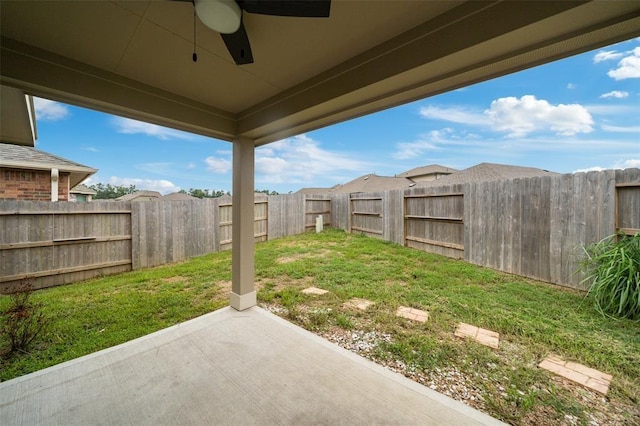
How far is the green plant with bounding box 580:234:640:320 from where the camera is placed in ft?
7.82

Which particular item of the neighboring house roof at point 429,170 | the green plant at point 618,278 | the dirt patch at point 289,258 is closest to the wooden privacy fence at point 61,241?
the dirt patch at point 289,258

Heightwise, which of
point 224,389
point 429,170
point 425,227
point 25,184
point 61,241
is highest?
point 429,170

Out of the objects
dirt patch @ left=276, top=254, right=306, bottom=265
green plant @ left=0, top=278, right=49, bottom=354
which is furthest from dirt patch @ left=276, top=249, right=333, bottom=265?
green plant @ left=0, top=278, right=49, bottom=354

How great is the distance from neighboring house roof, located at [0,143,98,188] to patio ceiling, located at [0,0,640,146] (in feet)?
12.3

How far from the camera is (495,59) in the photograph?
4.02ft

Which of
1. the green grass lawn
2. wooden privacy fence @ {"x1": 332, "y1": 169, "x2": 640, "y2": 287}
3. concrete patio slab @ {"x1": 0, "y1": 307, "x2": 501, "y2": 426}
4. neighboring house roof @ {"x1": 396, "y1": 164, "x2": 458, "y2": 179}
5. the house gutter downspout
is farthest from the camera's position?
neighboring house roof @ {"x1": 396, "y1": 164, "x2": 458, "y2": 179}

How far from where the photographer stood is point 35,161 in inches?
181

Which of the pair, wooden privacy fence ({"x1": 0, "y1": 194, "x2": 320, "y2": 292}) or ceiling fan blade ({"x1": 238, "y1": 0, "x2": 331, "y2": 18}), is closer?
ceiling fan blade ({"x1": 238, "y1": 0, "x2": 331, "y2": 18})

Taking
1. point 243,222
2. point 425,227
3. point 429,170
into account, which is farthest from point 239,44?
point 429,170

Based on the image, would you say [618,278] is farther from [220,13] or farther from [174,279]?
[174,279]

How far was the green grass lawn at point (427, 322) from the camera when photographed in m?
1.57

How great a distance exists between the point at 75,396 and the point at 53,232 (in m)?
3.45

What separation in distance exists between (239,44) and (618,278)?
4.07 m

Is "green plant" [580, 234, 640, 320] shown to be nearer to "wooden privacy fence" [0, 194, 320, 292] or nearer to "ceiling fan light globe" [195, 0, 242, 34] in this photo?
"ceiling fan light globe" [195, 0, 242, 34]
